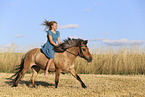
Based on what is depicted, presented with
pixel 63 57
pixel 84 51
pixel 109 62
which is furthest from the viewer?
pixel 109 62

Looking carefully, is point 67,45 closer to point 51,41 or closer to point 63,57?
point 63,57

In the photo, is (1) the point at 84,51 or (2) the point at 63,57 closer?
(1) the point at 84,51

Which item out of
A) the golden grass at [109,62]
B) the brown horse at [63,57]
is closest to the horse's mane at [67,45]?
the brown horse at [63,57]

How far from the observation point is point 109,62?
11.4 m

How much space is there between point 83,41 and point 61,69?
115cm

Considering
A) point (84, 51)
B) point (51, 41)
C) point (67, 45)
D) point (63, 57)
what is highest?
point (51, 41)

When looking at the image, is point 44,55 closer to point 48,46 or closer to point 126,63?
point 48,46

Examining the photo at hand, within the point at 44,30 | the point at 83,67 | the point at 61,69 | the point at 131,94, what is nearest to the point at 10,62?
the point at 83,67

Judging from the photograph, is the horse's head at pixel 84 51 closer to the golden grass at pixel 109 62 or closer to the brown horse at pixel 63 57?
the brown horse at pixel 63 57

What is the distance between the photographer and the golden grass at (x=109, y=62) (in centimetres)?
1120

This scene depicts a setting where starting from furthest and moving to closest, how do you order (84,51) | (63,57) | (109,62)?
(109,62) < (63,57) < (84,51)

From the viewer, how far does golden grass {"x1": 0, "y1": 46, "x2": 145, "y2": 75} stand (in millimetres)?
11205

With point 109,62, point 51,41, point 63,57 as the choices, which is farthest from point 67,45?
point 109,62

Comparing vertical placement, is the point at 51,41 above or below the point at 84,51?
above
